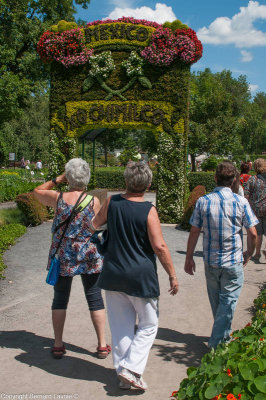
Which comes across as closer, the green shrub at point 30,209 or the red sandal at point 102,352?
the red sandal at point 102,352

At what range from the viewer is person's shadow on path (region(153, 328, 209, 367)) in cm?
377

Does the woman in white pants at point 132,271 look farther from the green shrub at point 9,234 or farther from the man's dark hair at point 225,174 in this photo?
the green shrub at point 9,234

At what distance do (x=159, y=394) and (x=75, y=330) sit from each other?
153 cm

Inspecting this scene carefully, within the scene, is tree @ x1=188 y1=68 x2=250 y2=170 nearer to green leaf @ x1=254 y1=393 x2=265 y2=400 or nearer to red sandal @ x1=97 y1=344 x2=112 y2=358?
red sandal @ x1=97 y1=344 x2=112 y2=358

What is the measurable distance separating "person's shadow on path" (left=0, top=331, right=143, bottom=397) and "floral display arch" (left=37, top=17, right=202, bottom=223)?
8.92 metres

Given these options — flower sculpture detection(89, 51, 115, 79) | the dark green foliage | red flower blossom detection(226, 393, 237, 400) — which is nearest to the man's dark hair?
red flower blossom detection(226, 393, 237, 400)

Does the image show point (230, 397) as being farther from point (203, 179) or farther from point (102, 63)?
point (203, 179)

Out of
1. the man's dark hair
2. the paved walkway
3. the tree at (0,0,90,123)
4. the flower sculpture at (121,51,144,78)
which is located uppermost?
the tree at (0,0,90,123)

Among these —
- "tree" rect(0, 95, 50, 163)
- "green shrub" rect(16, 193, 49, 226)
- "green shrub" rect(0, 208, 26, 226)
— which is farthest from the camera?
"tree" rect(0, 95, 50, 163)

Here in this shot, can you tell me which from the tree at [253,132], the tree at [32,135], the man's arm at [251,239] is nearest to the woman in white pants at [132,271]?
the man's arm at [251,239]

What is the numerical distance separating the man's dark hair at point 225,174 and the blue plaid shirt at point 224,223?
0.09 meters

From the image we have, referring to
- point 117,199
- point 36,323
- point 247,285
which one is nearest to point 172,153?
point 247,285

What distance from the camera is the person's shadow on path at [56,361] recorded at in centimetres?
338

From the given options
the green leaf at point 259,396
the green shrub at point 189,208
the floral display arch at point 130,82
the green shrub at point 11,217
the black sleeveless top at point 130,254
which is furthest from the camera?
the floral display arch at point 130,82
